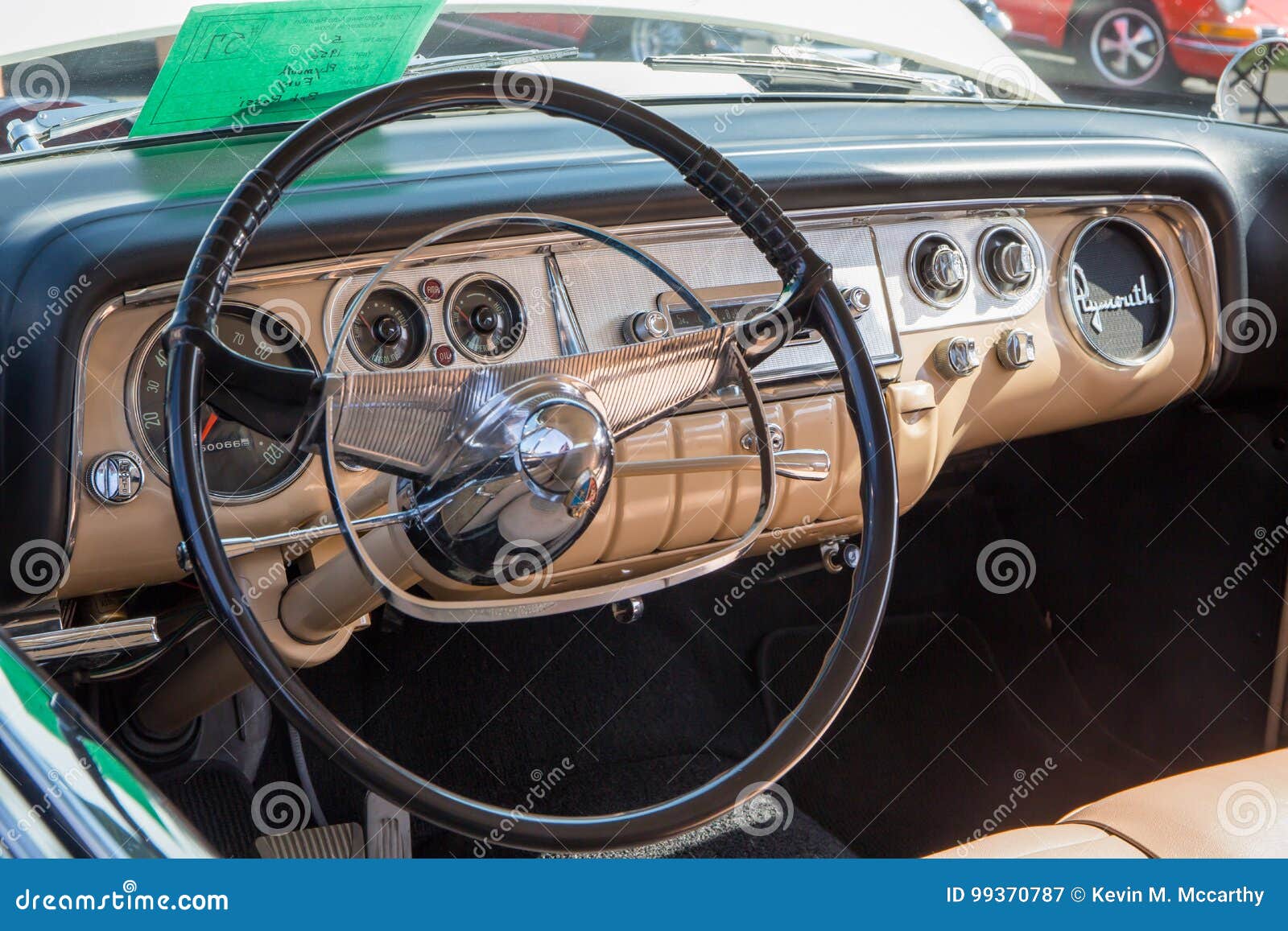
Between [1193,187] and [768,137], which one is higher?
[768,137]

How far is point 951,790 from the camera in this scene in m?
1.90

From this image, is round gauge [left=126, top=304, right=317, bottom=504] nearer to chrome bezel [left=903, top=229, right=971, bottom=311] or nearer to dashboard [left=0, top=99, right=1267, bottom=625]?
dashboard [left=0, top=99, right=1267, bottom=625]

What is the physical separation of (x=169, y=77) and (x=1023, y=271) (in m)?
1.00

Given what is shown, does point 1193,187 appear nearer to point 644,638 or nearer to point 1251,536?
point 1251,536

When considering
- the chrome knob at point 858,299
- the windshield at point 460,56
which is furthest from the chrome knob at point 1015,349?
the windshield at point 460,56

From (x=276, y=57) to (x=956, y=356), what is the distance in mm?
827

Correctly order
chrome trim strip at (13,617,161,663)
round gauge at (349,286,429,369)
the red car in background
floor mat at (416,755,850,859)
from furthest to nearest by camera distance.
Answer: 1. the red car in background
2. floor mat at (416,755,850,859)
3. round gauge at (349,286,429,369)
4. chrome trim strip at (13,617,161,663)

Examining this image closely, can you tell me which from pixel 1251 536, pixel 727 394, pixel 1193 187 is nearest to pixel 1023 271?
pixel 1193 187

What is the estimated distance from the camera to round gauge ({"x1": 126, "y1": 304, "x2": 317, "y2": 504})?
1.04m

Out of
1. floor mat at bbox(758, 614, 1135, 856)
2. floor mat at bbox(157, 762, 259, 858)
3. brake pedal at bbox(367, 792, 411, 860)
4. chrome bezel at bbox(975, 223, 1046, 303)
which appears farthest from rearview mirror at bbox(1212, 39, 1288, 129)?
floor mat at bbox(157, 762, 259, 858)

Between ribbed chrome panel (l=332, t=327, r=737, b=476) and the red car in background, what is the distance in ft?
13.2

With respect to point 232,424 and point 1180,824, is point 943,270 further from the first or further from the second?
point 232,424

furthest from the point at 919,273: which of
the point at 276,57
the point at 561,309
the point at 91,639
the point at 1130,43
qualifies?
the point at 1130,43
